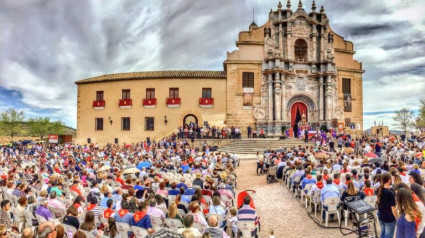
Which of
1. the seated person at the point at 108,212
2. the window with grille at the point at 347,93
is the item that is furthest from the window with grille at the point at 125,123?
the seated person at the point at 108,212

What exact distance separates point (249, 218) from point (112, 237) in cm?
290

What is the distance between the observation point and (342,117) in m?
32.8

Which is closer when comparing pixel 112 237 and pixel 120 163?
pixel 112 237

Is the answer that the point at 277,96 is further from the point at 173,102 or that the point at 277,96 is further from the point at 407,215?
the point at 407,215

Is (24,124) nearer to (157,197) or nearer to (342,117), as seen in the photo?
(342,117)

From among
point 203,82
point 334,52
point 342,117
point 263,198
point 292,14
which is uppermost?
point 292,14

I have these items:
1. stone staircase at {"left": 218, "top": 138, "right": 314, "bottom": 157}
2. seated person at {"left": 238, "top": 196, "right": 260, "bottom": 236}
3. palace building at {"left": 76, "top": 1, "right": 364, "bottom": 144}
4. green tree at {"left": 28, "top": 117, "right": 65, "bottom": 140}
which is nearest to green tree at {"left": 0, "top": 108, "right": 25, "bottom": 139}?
green tree at {"left": 28, "top": 117, "right": 65, "bottom": 140}

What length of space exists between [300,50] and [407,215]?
3110 cm

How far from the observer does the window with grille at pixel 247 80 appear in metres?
31.4

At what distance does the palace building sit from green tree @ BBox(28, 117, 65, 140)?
1036 inches

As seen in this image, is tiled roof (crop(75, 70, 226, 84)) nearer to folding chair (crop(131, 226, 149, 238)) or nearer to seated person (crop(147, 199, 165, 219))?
seated person (crop(147, 199, 165, 219))

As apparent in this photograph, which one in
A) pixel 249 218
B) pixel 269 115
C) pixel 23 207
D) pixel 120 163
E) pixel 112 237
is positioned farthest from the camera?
pixel 269 115

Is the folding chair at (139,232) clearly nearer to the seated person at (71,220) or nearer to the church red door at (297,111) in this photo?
the seated person at (71,220)

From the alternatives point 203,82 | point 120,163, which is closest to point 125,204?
point 120,163
